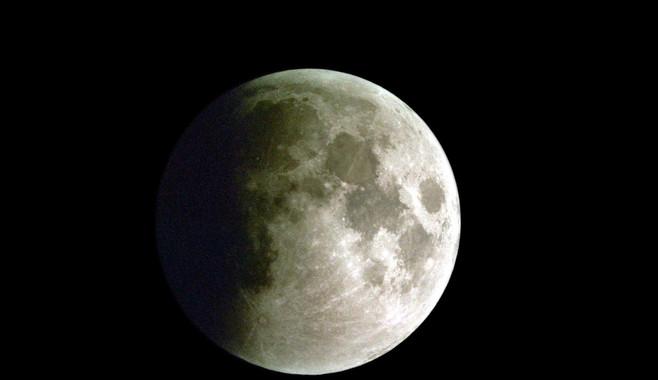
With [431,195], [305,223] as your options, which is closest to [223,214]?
[305,223]

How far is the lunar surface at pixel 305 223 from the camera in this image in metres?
3.20

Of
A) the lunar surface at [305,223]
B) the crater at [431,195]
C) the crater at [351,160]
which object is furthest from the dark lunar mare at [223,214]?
the crater at [431,195]

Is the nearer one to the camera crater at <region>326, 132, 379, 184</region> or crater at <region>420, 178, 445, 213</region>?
crater at <region>326, 132, 379, 184</region>

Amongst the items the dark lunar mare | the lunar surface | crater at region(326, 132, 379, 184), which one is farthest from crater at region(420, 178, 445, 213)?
the dark lunar mare

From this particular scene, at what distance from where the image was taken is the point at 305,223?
3.16 m

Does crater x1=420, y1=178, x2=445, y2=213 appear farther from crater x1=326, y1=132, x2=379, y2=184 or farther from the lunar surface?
crater x1=326, y1=132, x2=379, y2=184

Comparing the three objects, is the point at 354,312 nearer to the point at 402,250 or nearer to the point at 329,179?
the point at 402,250

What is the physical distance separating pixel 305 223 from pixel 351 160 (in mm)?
471

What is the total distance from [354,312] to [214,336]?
104cm

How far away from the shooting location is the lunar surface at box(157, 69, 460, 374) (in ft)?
10.5

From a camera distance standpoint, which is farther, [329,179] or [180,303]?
[180,303]

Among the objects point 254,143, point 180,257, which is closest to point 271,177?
point 254,143

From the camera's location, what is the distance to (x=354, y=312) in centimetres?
338

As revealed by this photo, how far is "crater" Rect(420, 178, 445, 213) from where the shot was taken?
347 centimetres
